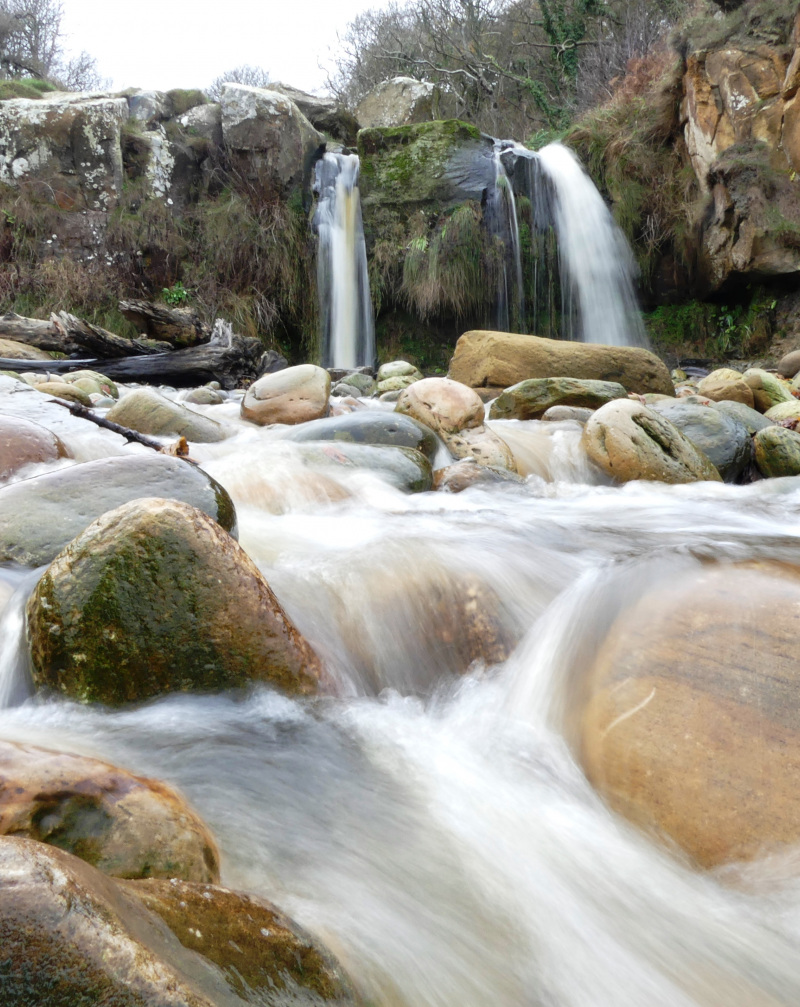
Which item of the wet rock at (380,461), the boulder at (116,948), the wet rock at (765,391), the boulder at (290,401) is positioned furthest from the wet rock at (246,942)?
the wet rock at (765,391)

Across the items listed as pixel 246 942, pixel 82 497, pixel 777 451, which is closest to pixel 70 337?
pixel 82 497

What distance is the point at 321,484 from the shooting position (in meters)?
3.78

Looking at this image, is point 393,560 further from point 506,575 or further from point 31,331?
point 31,331

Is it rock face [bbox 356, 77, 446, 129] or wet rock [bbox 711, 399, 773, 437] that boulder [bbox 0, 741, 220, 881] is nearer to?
wet rock [bbox 711, 399, 773, 437]

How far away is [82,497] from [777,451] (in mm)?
4431

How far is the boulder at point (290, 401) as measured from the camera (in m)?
5.71

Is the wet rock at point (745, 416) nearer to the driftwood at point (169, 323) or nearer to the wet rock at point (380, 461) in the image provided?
the wet rock at point (380, 461)

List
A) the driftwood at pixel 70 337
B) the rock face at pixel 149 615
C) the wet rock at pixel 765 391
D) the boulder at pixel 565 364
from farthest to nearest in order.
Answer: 1. the driftwood at pixel 70 337
2. the boulder at pixel 565 364
3. the wet rock at pixel 765 391
4. the rock face at pixel 149 615

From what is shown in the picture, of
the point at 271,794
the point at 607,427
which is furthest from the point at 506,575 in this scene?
the point at 607,427

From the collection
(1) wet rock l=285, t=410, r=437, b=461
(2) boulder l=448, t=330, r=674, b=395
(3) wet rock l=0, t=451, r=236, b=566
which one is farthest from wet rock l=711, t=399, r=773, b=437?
(3) wet rock l=0, t=451, r=236, b=566

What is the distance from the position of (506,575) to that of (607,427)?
234 cm

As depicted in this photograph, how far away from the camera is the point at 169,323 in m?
8.65

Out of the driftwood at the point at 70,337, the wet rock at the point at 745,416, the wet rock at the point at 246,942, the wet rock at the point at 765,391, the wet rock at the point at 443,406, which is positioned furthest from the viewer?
the driftwood at the point at 70,337

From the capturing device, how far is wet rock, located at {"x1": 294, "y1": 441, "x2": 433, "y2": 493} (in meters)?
4.01
